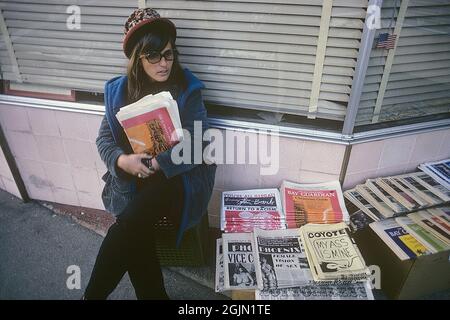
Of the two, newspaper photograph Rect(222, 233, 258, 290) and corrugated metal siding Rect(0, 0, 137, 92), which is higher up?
corrugated metal siding Rect(0, 0, 137, 92)

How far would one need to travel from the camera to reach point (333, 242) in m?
2.27

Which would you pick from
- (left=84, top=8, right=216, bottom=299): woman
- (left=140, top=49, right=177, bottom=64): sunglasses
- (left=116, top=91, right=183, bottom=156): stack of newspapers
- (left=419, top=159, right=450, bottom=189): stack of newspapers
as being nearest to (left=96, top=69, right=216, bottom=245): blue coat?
(left=84, top=8, right=216, bottom=299): woman

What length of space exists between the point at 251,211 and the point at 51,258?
170cm

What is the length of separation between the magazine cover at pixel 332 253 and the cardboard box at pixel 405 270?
0.88 ft

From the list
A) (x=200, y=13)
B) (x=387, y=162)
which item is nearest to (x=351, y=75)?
(x=387, y=162)

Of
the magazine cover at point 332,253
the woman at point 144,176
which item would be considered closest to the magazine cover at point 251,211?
the magazine cover at point 332,253

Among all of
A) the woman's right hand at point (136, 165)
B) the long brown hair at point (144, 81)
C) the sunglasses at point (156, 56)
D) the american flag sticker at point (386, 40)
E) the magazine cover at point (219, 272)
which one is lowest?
the magazine cover at point (219, 272)

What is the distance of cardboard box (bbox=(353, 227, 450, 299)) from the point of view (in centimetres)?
217

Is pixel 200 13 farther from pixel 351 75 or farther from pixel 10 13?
pixel 10 13

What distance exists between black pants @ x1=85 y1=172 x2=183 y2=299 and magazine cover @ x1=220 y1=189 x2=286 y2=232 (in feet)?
1.54

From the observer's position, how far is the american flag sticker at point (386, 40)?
2.15 m

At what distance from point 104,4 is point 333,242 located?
2297mm

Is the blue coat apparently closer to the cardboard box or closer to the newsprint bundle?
the newsprint bundle

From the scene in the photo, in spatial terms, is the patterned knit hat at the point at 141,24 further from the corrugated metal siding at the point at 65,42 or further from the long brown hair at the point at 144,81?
the corrugated metal siding at the point at 65,42
